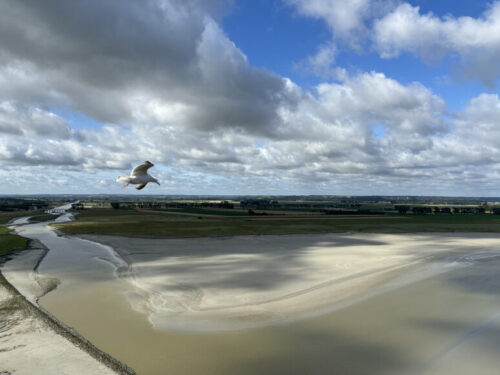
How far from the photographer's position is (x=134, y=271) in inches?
1119

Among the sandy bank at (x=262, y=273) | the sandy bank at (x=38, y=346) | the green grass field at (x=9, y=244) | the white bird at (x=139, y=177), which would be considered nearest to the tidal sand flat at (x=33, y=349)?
the sandy bank at (x=38, y=346)

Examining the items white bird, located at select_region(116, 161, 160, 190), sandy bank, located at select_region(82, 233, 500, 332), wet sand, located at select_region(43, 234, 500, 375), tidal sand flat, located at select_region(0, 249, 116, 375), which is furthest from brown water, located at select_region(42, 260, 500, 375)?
white bird, located at select_region(116, 161, 160, 190)

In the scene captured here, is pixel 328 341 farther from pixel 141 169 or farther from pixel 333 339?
pixel 141 169

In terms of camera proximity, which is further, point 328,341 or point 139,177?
point 139,177

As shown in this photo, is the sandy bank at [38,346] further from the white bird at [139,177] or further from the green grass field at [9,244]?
the green grass field at [9,244]

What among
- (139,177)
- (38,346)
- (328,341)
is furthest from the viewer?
(139,177)

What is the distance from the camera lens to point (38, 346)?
13.5 metres

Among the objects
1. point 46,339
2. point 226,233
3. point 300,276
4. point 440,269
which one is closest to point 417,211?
point 226,233

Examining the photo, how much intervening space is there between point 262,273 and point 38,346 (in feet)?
56.4

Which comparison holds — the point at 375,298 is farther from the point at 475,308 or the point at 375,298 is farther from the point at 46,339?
the point at 46,339

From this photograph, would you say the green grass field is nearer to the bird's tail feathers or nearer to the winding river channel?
the winding river channel

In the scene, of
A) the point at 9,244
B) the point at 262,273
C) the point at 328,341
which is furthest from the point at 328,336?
the point at 9,244

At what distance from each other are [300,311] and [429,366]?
7178 millimetres

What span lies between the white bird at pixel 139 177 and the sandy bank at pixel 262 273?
7.34m
